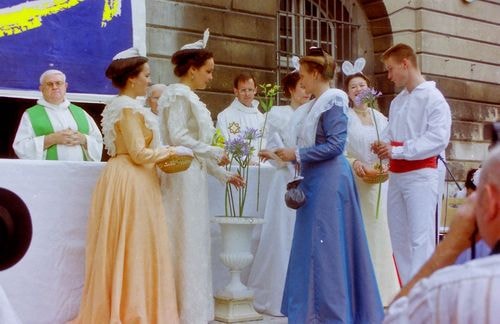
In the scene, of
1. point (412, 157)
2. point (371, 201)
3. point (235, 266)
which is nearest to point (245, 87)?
point (371, 201)

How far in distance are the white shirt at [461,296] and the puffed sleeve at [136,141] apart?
141 inches

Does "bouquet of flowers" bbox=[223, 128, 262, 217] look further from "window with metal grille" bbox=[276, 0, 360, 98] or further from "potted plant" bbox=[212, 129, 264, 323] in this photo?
"window with metal grille" bbox=[276, 0, 360, 98]

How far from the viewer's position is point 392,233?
232 inches

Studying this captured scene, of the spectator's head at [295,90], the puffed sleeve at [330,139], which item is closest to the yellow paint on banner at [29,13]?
the spectator's head at [295,90]

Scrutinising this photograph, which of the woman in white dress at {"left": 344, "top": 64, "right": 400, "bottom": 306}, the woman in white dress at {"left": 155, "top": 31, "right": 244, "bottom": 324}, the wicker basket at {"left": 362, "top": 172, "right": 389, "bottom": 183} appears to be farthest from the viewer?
the woman in white dress at {"left": 344, "top": 64, "right": 400, "bottom": 306}

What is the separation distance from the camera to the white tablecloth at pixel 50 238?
5145mm

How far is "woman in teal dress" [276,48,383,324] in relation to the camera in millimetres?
5129

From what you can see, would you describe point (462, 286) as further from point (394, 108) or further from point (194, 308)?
point (394, 108)

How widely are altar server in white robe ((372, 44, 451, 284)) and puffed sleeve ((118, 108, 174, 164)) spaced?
1.50 meters

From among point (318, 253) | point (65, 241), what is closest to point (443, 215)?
point (318, 253)

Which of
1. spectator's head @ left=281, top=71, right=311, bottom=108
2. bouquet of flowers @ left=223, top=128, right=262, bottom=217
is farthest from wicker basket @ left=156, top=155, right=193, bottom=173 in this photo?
spectator's head @ left=281, top=71, right=311, bottom=108

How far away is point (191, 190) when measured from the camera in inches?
217

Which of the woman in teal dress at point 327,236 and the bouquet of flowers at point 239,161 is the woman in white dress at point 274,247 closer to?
the bouquet of flowers at point 239,161

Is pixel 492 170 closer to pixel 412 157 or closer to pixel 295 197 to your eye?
pixel 295 197
